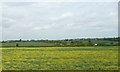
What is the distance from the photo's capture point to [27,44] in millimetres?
105125

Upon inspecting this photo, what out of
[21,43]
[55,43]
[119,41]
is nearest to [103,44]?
[119,41]

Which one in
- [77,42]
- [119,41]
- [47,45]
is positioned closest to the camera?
[119,41]

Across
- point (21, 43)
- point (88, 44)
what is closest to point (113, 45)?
point (88, 44)

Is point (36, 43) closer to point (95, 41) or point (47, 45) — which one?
point (47, 45)

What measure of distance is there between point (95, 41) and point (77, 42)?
21.3ft

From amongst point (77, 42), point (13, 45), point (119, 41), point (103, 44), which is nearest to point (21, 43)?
point (13, 45)

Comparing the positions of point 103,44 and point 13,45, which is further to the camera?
point 13,45

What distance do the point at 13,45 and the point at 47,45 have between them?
12443 millimetres

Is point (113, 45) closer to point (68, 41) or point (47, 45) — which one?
point (68, 41)

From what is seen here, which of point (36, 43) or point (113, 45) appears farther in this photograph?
point (36, 43)

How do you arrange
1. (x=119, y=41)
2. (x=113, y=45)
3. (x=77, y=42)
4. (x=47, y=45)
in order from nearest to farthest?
(x=119, y=41), (x=113, y=45), (x=77, y=42), (x=47, y=45)

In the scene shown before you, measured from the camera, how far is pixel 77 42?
102 m

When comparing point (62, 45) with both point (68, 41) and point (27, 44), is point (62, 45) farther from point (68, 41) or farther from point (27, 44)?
point (27, 44)

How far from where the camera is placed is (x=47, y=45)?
110 meters
